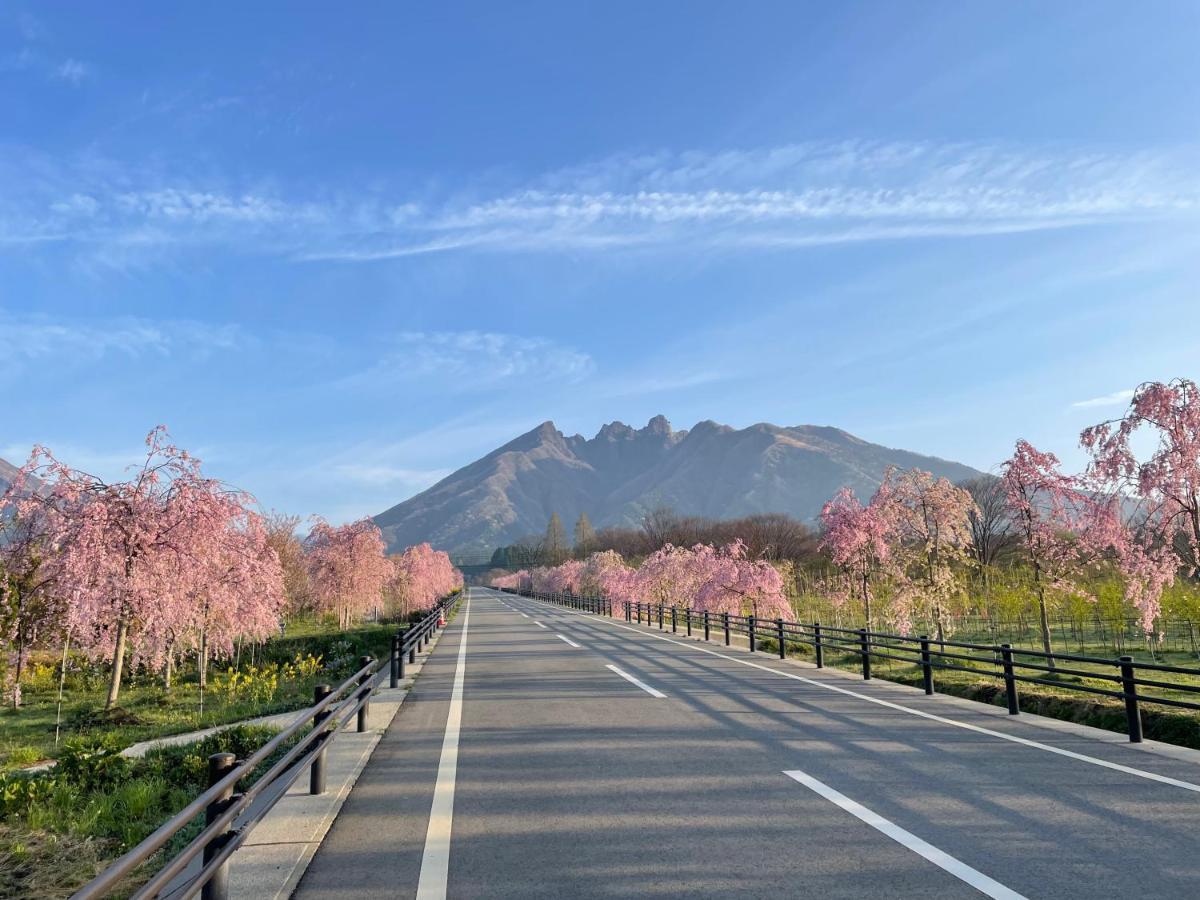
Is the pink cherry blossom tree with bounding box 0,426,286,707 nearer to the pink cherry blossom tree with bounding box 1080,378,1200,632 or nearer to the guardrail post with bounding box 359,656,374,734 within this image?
the guardrail post with bounding box 359,656,374,734

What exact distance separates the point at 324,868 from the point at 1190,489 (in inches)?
769

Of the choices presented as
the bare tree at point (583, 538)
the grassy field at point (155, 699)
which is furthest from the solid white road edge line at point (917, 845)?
the bare tree at point (583, 538)

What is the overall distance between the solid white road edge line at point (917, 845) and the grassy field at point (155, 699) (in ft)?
34.6

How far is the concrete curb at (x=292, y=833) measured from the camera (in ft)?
14.4

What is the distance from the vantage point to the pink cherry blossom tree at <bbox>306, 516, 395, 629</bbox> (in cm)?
4638

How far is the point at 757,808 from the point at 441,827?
8.55ft

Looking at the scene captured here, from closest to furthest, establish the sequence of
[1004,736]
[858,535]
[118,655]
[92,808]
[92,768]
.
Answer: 1. [92,808]
2. [1004,736]
3. [92,768]
4. [118,655]
5. [858,535]

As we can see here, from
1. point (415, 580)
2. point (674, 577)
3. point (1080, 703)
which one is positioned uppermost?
point (674, 577)

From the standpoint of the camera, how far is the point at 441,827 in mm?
5461

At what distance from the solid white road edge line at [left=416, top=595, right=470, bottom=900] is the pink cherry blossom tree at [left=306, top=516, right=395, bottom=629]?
39656 mm

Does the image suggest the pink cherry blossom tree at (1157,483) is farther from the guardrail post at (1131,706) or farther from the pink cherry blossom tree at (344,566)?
the pink cherry blossom tree at (344,566)

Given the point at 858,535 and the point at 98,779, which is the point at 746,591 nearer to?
the point at 858,535

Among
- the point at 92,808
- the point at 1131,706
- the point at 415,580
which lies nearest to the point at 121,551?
the point at 92,808

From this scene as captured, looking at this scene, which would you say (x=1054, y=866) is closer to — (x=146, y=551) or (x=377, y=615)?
(x=146, y=551)
